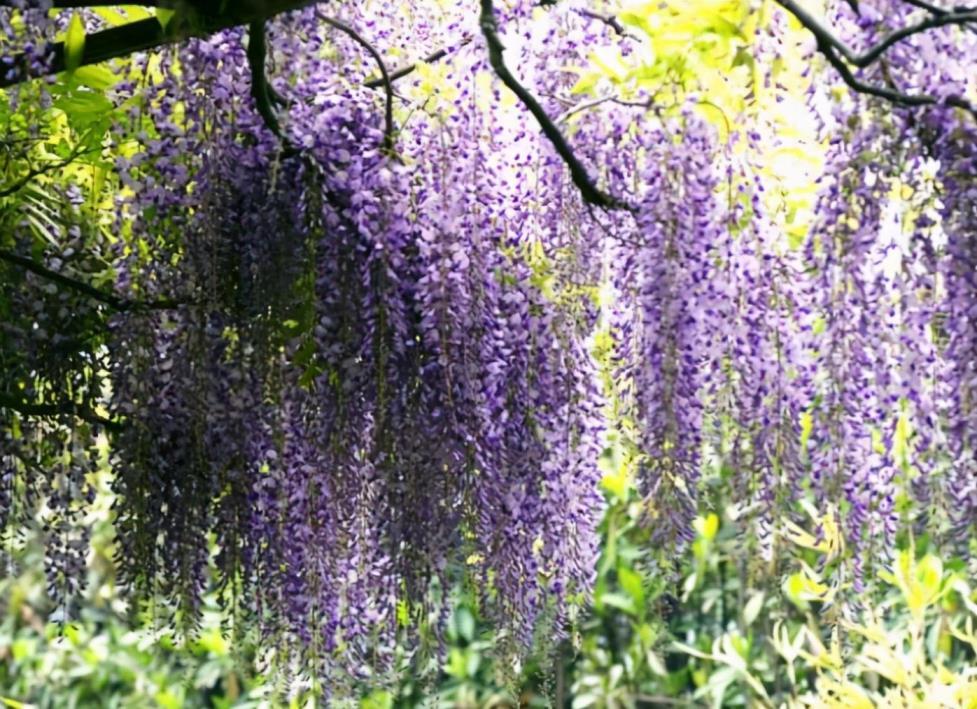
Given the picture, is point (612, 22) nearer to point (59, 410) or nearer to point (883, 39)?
point (883, 39)

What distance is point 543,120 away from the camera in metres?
2.24

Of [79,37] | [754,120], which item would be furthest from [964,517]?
[79,37]

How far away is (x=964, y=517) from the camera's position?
222 centimetres

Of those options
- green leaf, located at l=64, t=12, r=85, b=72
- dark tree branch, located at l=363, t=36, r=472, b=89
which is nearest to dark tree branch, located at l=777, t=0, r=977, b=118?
dark tree branch, located at l=363, t=36, r=472, b=89

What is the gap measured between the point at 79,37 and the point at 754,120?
3.10ft

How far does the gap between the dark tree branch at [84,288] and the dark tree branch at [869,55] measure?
3.45 ft

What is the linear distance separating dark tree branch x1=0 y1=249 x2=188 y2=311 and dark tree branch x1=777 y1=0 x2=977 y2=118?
1.05 meters

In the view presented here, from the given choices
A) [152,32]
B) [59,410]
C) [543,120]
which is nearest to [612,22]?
[543,120]

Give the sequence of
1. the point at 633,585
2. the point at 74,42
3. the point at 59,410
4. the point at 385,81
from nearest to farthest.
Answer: the point at 74,42 → the point at 385,81 → the point at 59,410 → the point at 633,585

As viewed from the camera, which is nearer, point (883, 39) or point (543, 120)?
point (883, 39)

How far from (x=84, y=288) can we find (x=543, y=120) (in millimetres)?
857

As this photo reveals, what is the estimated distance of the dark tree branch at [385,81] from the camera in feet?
7.59

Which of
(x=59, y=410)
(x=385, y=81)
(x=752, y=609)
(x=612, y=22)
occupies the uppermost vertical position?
(x=612, y=22)

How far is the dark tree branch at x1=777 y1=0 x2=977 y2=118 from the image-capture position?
1972 mm
